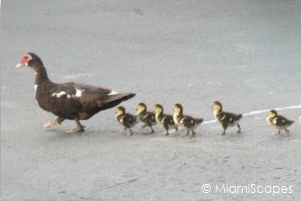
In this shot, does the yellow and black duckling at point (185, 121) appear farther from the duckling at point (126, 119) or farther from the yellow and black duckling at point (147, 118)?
the duckling at point (126, 119)

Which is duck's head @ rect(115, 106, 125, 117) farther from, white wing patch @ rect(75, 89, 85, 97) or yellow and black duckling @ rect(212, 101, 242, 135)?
yellow and black duckling @ rect(212, 101, 242, 135)

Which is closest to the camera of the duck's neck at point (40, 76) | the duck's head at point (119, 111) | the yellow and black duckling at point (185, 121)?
the yellow and black duckling at point (185, 121)

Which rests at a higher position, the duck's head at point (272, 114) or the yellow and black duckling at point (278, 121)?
the duck's head at point (272, 114)

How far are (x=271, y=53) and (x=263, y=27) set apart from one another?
50.7 inches

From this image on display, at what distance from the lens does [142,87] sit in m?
9.59

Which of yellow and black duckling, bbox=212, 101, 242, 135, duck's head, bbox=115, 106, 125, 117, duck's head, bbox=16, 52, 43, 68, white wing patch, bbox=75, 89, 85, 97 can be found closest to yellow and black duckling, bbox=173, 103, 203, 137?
yellow and black duckling, bbox=212, 101, 242, 135

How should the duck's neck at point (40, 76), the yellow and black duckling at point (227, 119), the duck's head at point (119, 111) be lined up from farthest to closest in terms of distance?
the duck's neck at point (40, 76)
the duck's head at point (119, 111)
the yellow and black duckling at point (227, 119)

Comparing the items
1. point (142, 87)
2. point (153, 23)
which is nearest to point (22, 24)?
point (153, 23)

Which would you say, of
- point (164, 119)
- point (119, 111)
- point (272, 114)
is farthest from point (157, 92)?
point (272, 114)

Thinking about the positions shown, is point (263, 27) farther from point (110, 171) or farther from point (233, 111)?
point (110, 171)

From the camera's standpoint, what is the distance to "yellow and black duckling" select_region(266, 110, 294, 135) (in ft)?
25.5

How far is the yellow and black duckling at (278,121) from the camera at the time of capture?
777 cm

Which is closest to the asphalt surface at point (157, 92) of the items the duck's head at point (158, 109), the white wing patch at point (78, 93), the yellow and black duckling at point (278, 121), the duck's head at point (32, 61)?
the yellow and black duckling at point (278, 121)

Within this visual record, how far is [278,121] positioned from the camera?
777 centimetres
